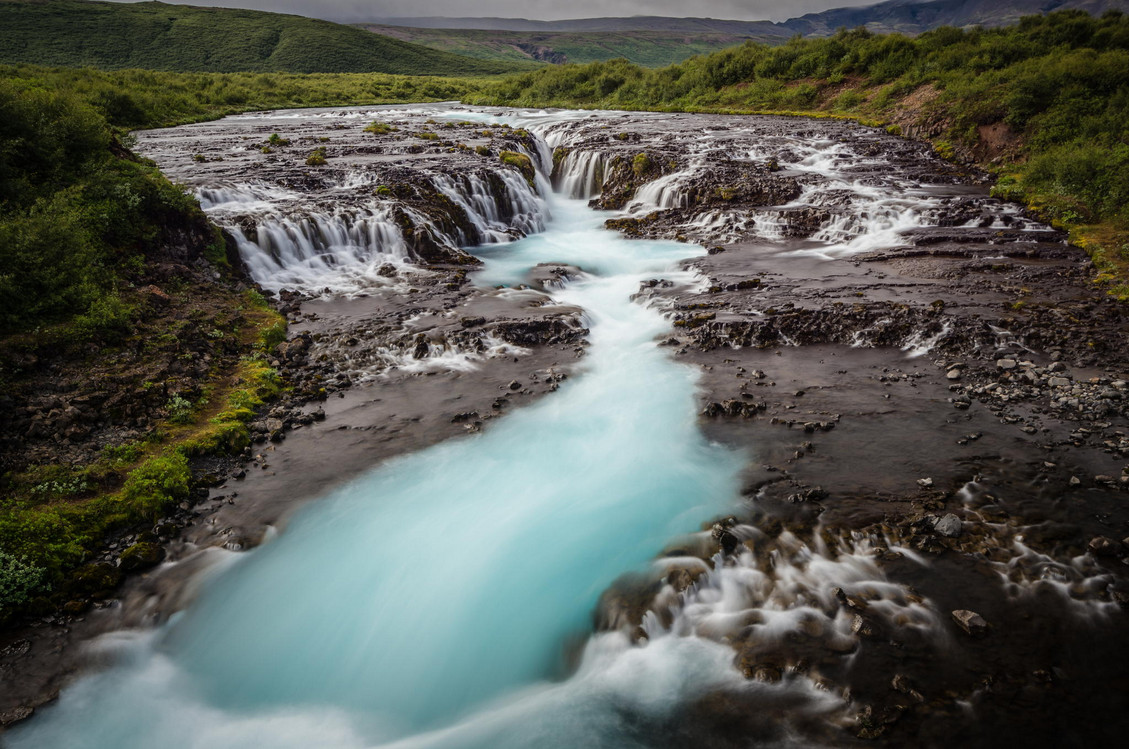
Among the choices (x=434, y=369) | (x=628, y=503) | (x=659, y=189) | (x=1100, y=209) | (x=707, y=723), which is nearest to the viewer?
(x=707, y=723)

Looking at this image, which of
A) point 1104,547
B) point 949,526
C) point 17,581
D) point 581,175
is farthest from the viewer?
point 581,175

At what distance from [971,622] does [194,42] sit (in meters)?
182

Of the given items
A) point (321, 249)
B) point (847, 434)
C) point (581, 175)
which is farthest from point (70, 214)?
point (581, 175)

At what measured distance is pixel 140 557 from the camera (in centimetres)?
751

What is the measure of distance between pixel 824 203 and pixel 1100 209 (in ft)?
28.3

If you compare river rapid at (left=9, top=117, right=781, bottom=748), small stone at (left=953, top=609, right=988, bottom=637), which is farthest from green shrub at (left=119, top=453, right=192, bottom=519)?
small stone at (left=953, top=609, right=988, bottom=637)

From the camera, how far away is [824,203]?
2238 cm

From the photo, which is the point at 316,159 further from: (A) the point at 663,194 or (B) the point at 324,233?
(A) the point at 663,194

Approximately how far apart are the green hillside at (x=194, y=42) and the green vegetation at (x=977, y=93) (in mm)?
99011

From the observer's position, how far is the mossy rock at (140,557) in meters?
7.45

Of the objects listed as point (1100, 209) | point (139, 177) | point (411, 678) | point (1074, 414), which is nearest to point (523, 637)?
point (411, 678)

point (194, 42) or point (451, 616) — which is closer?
point (451, 616)

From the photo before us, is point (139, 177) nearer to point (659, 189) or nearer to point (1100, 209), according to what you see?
point (659, 189)

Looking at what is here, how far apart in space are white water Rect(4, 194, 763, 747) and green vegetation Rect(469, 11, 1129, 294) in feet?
47.9
